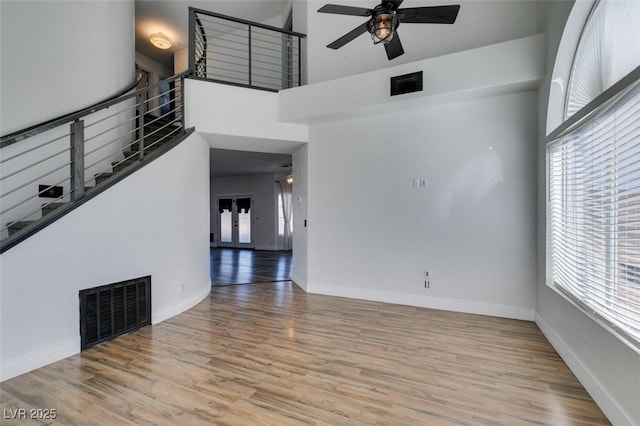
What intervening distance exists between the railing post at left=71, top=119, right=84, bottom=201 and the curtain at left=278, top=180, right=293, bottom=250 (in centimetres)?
762

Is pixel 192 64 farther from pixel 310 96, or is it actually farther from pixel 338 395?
pixel 338 395

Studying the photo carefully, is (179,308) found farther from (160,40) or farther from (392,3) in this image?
(160,40)

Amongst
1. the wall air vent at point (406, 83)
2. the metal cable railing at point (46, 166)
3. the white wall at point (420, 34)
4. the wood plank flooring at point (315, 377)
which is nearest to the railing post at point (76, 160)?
the metal cable railing at point (46, 166)

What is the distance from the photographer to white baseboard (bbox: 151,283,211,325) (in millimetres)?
3568

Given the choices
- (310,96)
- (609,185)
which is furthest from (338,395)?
(310,96)

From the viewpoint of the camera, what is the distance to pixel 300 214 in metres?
5.44

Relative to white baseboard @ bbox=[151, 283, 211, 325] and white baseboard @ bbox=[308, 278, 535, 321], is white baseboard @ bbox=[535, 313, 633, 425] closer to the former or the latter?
white baseboard @ bbox=[308, 278, 535, 321]

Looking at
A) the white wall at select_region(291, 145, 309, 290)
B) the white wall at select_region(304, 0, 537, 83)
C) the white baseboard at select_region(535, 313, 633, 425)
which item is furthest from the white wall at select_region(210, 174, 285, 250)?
the white baseboard at select_region(535, 313, 633, 425)

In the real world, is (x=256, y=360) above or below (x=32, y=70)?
below

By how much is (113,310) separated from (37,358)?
0.67m

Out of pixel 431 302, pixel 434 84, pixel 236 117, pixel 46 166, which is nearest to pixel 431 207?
pixel 431 302

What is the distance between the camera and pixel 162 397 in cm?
212

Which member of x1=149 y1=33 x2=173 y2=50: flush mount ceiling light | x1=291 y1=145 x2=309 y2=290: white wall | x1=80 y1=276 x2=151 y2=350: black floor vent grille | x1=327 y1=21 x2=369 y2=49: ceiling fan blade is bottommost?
x1=80 y1=276 x2=151 y2=350: black floor vent grille

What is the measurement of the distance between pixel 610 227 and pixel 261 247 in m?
9.58
